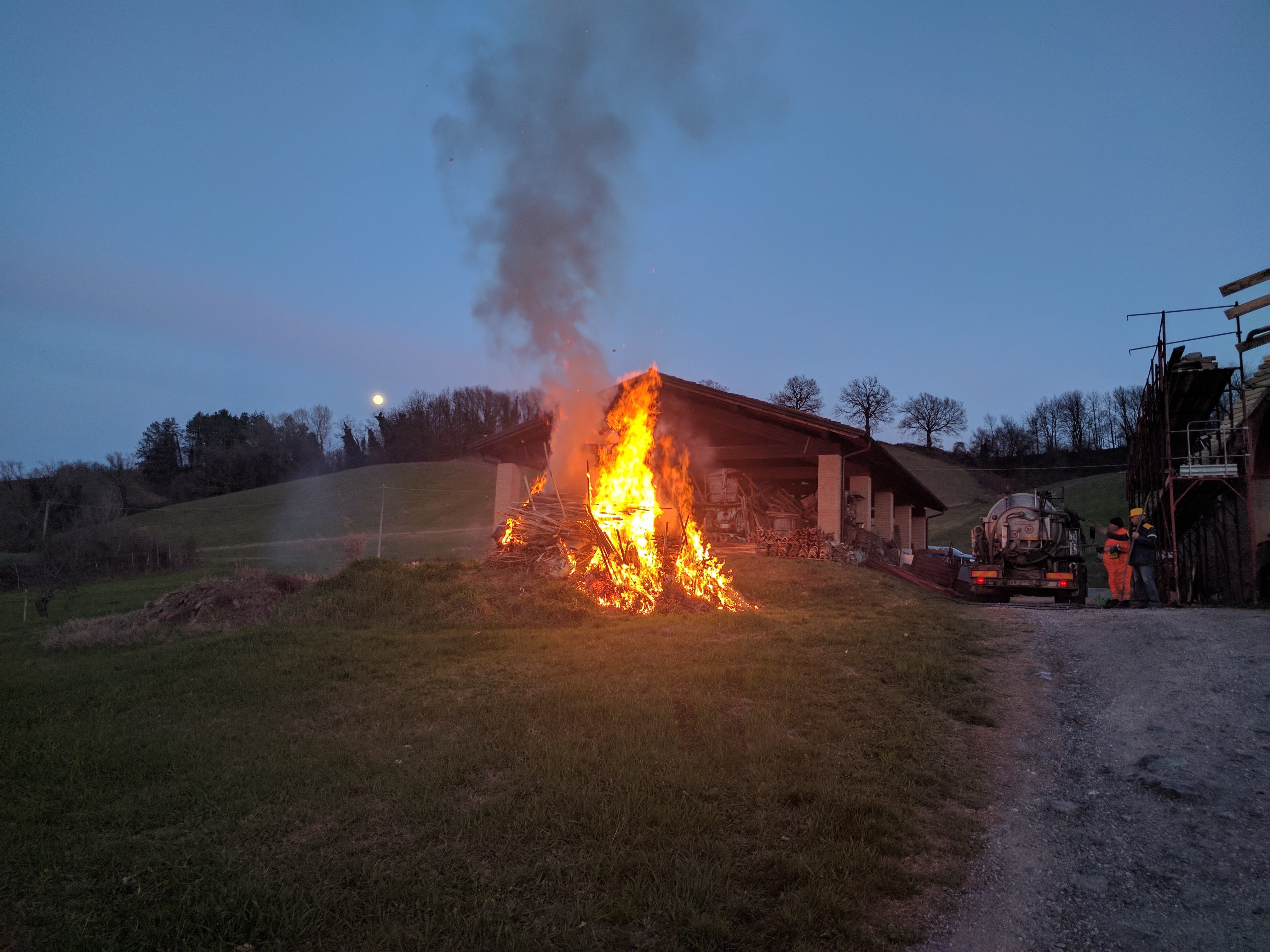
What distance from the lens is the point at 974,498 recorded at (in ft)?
217

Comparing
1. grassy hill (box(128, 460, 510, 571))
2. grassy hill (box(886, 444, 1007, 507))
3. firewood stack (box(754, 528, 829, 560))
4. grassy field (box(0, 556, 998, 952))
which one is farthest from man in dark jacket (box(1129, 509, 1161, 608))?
grassy hill (box(886, 444, 1007, 507))

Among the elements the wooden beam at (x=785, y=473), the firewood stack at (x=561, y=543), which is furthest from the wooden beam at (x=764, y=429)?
the firewood stack at (x=561, y=543)

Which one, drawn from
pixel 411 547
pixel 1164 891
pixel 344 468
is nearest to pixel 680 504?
pixel 1164 891

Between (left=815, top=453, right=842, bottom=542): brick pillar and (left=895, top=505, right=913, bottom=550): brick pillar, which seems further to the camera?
(left=895, top=505, right=913, bottom=550): brick pillar

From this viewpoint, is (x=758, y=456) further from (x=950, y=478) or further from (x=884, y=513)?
(x=950, y=478)

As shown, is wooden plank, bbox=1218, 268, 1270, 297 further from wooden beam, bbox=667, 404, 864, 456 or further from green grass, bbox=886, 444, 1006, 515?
green grass, bbox=886, 444, 1006, 515

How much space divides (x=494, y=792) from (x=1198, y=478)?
580 inches

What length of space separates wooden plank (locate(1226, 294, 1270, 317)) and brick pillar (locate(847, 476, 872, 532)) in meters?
8.59

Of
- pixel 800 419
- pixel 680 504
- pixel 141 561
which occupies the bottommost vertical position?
pixel 141 561

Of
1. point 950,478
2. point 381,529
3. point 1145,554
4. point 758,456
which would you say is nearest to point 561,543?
point 758,456

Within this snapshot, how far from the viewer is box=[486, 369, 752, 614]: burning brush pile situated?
38.2ft

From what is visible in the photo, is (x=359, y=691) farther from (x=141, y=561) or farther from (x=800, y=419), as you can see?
(x=141, y=561)

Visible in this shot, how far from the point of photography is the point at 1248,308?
14.4 meters

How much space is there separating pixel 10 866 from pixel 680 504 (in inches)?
558
